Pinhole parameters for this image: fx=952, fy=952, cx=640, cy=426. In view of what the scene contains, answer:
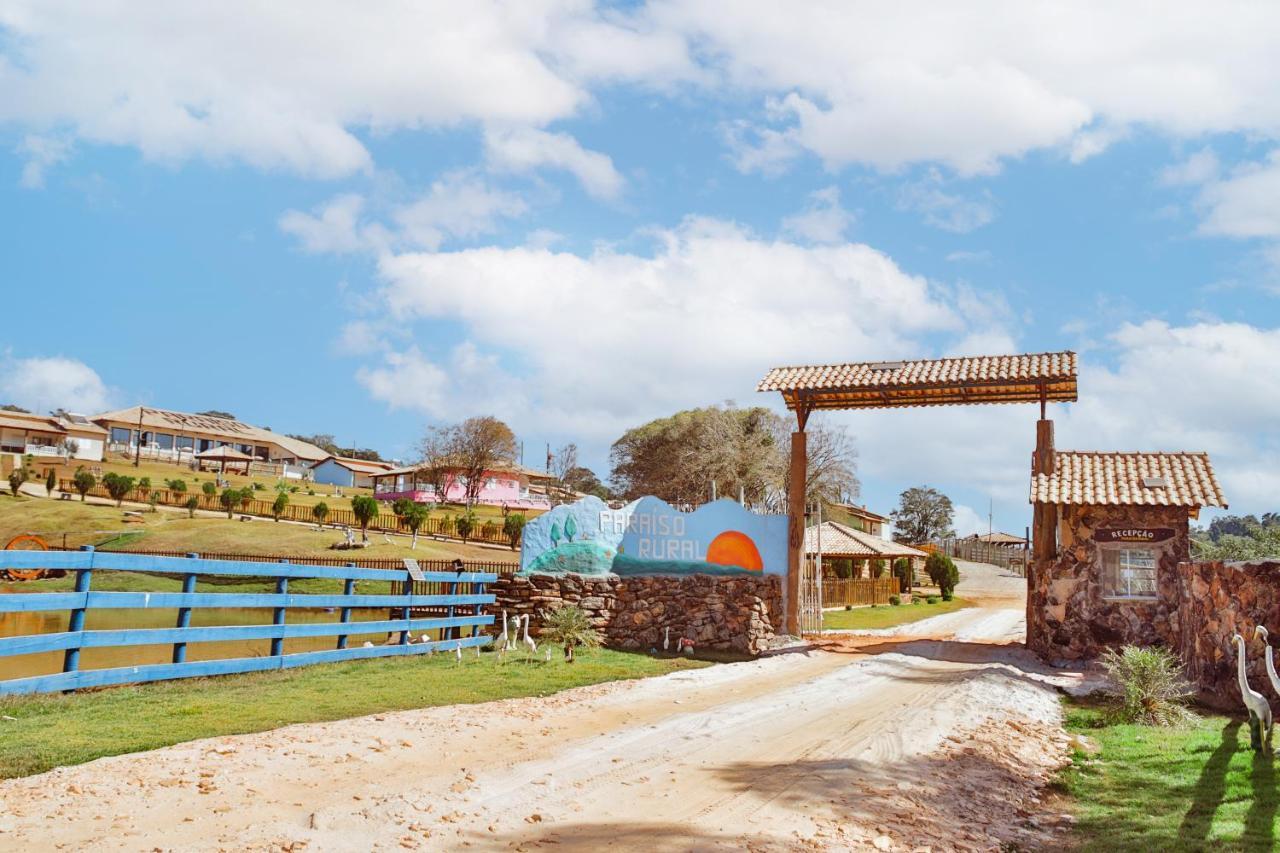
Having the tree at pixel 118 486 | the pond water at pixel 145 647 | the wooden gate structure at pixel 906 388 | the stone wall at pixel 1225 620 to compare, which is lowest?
the pond water at pixel 145 647

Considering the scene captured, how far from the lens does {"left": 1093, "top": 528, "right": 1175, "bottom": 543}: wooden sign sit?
1842 cm

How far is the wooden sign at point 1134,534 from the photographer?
725 inches

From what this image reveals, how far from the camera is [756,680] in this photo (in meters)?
14.5

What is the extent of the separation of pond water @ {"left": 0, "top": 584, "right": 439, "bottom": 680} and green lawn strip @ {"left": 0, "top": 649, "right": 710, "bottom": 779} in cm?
263

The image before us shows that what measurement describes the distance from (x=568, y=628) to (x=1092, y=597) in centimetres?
1033

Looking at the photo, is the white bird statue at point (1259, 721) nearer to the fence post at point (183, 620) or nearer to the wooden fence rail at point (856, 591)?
the fence post at point (183, 620)

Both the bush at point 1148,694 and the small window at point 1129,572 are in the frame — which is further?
the small window at point 1129,572

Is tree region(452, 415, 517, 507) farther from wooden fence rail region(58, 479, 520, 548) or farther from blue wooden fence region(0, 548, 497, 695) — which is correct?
blue wooden fence region(0, 548, 497, 695)

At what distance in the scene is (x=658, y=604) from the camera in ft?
62.8

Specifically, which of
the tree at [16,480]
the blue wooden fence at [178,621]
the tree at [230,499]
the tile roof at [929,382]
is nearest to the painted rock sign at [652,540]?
the tile roof at [929,382]

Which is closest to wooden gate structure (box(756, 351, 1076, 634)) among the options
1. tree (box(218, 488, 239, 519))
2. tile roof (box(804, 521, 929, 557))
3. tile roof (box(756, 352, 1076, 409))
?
tile roof (box(756, 352, 1076, 409))

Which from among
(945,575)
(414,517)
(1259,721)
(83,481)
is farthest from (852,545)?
(83,481)

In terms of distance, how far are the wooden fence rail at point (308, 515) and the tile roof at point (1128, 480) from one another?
33905mm

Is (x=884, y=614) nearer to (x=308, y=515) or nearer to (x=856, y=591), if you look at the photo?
(x=856, y=591)
